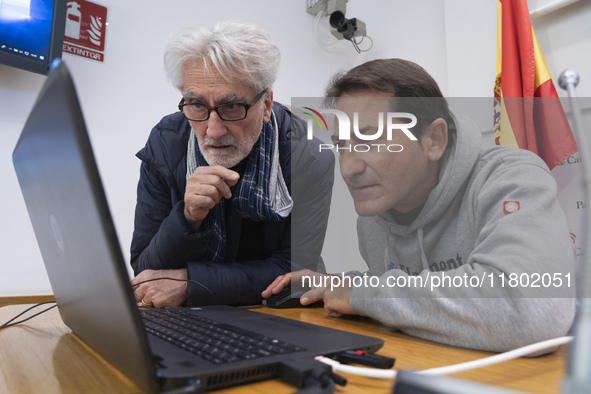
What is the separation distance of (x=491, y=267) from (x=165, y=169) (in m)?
0.87

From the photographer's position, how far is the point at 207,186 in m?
0.96

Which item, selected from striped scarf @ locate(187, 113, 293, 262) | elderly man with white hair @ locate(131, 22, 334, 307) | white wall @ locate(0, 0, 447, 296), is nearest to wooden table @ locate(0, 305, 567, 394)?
elderly man with white hair @ locate(131, 22, 334, 307)

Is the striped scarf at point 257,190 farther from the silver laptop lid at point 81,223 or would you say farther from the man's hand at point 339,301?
the silver laptop lid at point 81,223

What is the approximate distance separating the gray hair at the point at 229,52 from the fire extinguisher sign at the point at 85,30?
94cm

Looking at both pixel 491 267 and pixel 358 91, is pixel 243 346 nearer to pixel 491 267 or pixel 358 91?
pixel 491 267

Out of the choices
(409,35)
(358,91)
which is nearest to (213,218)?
(358,91)

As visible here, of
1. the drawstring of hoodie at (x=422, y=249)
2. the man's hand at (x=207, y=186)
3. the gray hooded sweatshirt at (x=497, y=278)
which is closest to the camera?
the gray hooded sweatshirt at (x=497, y=278)

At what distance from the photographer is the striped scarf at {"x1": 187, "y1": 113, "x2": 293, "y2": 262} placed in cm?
111

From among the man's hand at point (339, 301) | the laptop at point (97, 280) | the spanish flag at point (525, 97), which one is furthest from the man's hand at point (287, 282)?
the spanish flag at point (525, 97)

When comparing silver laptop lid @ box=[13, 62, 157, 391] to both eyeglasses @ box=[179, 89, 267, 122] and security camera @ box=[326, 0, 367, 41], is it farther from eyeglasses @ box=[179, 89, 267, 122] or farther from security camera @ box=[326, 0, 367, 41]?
security camera @ box=[326, 0, 367, 41]

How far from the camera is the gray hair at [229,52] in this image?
42.1 inches

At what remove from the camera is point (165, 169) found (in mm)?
1133

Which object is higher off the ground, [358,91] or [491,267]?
[358,91]

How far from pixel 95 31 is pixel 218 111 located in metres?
1.22
